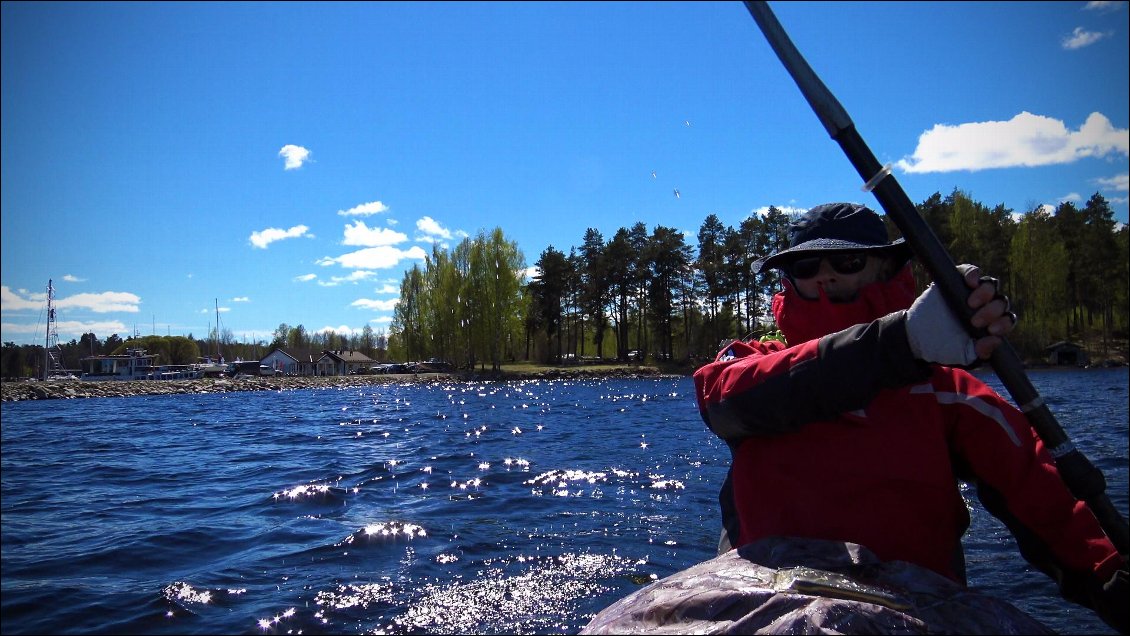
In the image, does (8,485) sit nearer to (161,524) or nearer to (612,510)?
(161,524)

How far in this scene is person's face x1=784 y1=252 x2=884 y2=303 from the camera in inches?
88.3

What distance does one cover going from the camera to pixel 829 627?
1560 millimetres

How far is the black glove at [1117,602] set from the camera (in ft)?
6.38

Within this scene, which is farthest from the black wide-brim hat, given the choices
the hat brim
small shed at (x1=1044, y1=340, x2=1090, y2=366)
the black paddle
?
small shed at (x1=1044, y1=340, x2=1090, y2=366)

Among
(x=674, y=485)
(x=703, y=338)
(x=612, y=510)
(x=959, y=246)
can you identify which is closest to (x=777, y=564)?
(x=612, y=510)

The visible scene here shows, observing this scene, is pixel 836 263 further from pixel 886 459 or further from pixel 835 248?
pixel 886 459

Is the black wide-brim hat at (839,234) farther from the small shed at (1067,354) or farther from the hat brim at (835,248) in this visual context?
the small shed at (1067,354)

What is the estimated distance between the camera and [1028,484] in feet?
6.72

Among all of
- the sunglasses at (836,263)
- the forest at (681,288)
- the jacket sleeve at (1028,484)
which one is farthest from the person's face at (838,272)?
the forest at (681,288)

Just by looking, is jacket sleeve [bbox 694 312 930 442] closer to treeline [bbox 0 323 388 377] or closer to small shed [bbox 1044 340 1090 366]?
small shed [bbox 1044 340 1090 366]

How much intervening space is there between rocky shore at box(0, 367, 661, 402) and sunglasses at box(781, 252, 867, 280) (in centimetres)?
5114

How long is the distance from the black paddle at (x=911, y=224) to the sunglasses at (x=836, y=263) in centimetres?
31

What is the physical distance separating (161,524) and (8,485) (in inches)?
209

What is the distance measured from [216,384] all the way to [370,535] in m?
53.5
